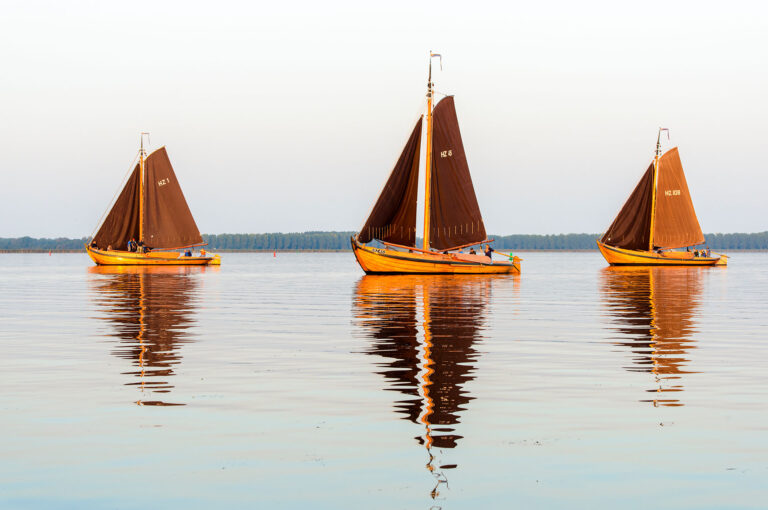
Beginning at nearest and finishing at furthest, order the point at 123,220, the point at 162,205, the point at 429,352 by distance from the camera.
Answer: the point at 429,352 < the point at 162,205 < the point at 123,220

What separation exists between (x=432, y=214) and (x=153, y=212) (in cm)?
3897

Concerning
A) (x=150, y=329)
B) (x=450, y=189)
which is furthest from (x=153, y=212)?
(x=150, y=329)

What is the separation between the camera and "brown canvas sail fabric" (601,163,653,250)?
10369cm

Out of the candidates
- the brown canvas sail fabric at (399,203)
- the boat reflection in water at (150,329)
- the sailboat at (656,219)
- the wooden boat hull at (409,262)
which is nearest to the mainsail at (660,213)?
the sailboat at (656,219)

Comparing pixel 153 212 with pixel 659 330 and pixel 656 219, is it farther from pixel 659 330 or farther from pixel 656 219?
pixel 659 330

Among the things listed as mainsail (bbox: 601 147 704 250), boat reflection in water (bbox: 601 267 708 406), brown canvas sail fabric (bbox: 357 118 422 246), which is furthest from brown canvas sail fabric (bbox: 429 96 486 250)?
mainsail (bbox: 601 147 704 250)

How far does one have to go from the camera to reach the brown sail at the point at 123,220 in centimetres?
9975

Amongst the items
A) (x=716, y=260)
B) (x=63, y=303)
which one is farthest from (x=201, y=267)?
(x=63, y=303)

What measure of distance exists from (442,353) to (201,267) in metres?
90.3

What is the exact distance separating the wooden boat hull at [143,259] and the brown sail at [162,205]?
5.11 ft

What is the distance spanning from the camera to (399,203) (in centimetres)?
6788

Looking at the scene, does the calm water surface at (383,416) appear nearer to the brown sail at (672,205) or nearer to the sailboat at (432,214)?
the sailboat at (432,214)

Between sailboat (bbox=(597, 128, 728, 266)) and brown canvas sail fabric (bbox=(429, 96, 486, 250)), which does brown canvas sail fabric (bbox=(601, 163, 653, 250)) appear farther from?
brown canvas sail fabric (bbox=(429, 96, 486, 250))

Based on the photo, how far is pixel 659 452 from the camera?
10.3m
